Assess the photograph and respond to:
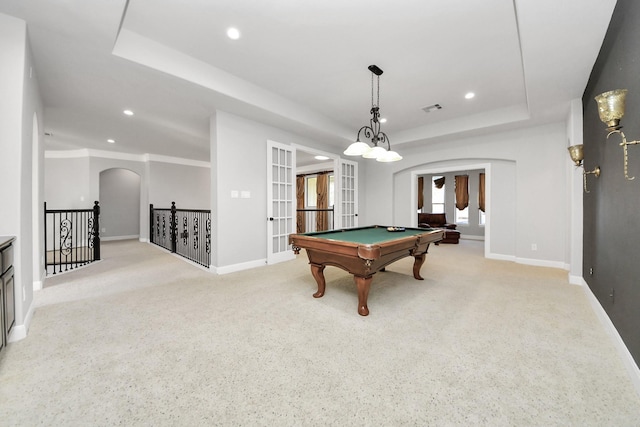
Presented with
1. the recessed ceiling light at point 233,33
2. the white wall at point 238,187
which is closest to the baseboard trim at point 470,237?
the white wall at point 238,187

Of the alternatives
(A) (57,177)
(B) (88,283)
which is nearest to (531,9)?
(B) (88,283)

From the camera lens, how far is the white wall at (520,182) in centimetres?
442

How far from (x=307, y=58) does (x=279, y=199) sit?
2529mm

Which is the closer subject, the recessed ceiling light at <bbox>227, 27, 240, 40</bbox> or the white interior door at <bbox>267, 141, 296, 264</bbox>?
the recessed ceiling light at <bbox>227, 27, 240, 40</bbox>

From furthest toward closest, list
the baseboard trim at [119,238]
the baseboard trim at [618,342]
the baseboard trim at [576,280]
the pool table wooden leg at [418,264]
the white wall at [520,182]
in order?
the baseboard trim at [119,238], the white wall at [520,182], the pool table wooden leg at [418,264], the baseboard trim at [576,280], the baseboard trim at [618,342]

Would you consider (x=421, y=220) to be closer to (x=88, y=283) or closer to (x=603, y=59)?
(x=603, y=59)

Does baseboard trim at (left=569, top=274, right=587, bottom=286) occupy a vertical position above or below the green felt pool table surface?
below

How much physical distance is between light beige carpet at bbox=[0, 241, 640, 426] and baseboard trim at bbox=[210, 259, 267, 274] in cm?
83

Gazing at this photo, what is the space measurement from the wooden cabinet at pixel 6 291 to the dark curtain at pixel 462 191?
9.94 metres

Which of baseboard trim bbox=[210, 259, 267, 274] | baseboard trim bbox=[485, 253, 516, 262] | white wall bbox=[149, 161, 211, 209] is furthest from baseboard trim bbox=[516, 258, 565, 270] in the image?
white wall bbox=[149, 161, 211, 209]

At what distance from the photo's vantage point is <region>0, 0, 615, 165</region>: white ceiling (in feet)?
7.12

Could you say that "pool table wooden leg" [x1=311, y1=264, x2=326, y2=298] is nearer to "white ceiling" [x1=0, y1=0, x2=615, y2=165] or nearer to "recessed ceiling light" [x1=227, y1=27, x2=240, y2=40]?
"white ceiling" [x1=0, y1=0, x2=615, y2=165]

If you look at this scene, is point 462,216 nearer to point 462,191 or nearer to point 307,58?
point 462,191

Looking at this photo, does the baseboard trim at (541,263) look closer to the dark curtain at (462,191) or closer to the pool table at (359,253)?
the pool table at (359,253)
